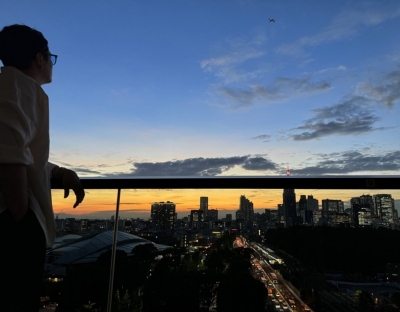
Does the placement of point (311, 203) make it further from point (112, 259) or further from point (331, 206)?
point (112, 259)

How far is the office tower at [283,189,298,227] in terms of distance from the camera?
1.17 m

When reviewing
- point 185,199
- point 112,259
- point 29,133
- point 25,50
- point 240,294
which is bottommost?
point 240,294

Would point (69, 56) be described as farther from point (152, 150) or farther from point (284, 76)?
point (284, 76)

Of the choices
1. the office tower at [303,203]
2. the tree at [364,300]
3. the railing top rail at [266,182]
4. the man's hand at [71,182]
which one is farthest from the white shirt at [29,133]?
the tree at [364,300]

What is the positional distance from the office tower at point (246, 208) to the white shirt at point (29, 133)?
0.86m

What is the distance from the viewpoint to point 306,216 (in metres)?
1.30

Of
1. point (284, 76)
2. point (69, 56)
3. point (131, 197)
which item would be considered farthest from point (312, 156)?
point (131, 197)

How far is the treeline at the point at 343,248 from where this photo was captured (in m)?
1.15

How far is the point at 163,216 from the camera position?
1.48 metres

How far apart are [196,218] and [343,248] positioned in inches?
29.1

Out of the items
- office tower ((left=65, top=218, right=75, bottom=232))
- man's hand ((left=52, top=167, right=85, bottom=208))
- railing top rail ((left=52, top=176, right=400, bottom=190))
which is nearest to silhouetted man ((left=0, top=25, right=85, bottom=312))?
man's hand ((left=52, top=167, right=85, bottom=208))

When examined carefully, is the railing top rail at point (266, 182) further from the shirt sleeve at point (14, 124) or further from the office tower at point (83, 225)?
the shirt sleeve at point (14, 124)

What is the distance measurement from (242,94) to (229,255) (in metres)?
7.70

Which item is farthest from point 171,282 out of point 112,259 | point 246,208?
point 246,208
